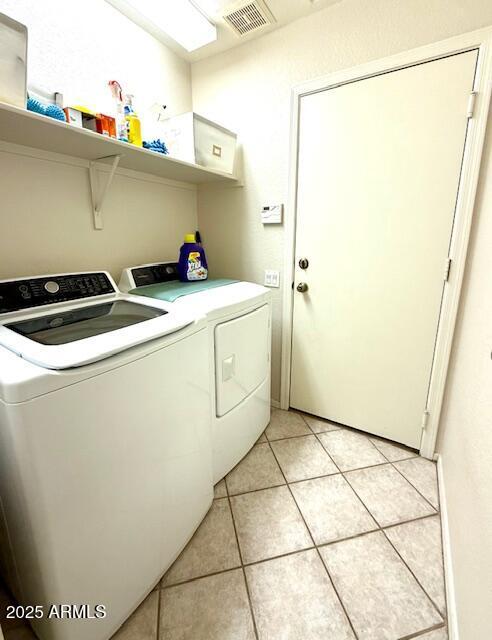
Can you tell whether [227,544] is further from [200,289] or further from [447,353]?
[447,353]

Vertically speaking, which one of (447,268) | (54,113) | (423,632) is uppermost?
(54,113)

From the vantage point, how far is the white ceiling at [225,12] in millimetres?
1619

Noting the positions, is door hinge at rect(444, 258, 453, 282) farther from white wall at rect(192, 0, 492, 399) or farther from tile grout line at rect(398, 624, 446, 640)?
tile grout line at rect(398, 624, 446, 640)

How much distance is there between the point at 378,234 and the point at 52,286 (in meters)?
1.72

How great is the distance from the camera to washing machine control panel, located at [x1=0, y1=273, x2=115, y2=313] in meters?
1.21

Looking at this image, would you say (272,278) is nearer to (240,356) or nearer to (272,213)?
(272,213)

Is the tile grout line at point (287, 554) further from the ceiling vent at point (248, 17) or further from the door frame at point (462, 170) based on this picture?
the ceiling vent at point (248, 17)

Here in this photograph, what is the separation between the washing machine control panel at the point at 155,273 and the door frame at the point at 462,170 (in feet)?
2.54

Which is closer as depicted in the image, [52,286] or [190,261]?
[52,286]

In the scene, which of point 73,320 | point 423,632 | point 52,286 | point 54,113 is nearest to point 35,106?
point 54,113

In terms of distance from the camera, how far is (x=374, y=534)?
1.36 m

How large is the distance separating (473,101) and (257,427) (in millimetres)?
2034

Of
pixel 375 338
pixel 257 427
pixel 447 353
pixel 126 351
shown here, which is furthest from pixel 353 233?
pixel 126 351

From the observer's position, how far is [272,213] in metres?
2.04
